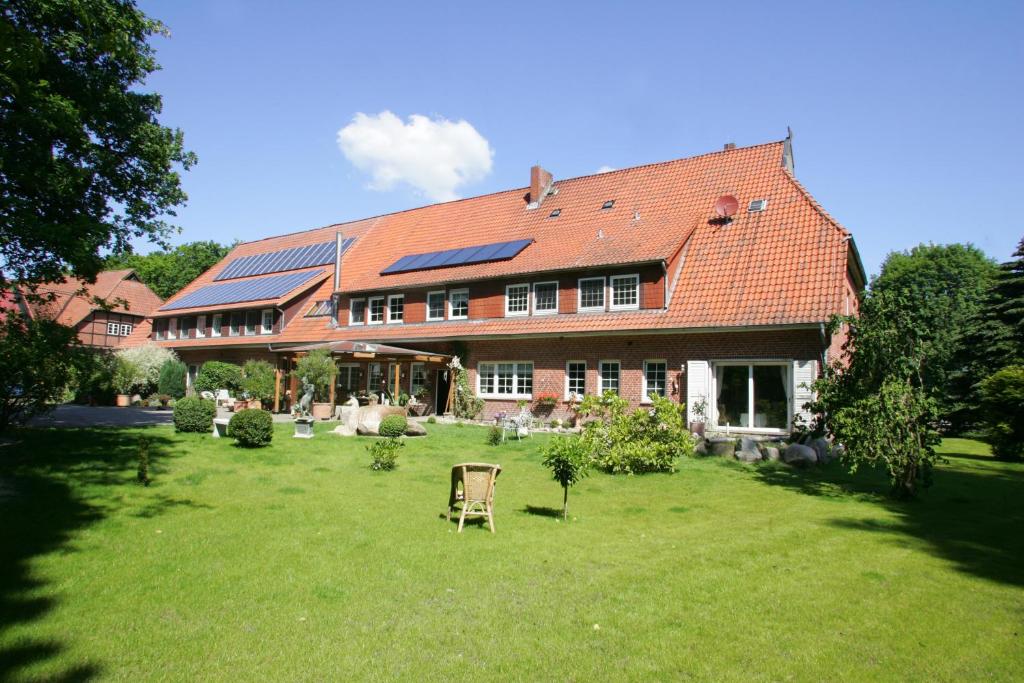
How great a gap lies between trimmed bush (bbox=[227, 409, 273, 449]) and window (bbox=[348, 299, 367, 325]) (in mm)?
13037

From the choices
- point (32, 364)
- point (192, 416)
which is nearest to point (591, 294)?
point (192, 416)

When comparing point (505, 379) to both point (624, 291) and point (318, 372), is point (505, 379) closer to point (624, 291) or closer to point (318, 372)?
point (624, 291)

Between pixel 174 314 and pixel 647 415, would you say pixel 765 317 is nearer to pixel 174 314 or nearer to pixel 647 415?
pixel 647 415

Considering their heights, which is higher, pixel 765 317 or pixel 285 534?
pixel 765 317

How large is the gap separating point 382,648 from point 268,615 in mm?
1216

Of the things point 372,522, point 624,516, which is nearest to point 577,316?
point 624,516

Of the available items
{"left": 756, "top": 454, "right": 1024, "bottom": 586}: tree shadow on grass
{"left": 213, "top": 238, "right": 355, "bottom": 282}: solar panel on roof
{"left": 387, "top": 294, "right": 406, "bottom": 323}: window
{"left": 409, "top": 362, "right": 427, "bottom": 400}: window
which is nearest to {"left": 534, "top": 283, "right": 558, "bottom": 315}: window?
{"left": 409, "top": 362, "right": 427, "bottom": 400}: window

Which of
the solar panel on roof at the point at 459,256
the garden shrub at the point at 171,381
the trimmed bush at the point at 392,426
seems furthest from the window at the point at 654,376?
the garden shrub at the point at 171,381

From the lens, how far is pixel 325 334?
28297 millimetres

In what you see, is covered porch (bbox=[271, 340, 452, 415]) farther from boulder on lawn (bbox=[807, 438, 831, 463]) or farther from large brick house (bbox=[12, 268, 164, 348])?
large brick house (bbox=[12, 268, 164, 348])

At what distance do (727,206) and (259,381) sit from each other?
21.2m

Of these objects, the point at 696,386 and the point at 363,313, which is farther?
the point at 363,313

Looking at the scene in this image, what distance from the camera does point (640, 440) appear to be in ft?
43.2

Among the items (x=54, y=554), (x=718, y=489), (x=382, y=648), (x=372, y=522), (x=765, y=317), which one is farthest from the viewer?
(x=765, y=317)
